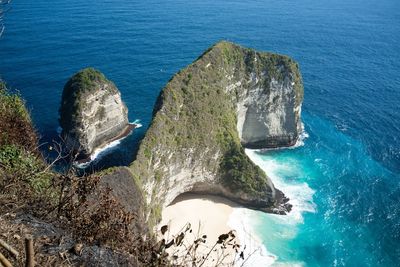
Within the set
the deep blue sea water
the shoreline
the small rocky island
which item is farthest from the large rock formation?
the shoreline

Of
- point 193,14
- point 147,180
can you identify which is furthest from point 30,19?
point 147,180

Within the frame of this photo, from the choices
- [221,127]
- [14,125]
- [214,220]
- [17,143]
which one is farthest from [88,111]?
[17,143]

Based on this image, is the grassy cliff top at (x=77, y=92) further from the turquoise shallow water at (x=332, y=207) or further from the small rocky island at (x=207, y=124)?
the turquoise shallow water at (x=332, y=207)

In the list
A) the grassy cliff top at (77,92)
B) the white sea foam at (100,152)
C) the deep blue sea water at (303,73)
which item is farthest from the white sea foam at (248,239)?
the grassy cliff top at (77,92)

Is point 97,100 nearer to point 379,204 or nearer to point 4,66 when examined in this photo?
point 4,66

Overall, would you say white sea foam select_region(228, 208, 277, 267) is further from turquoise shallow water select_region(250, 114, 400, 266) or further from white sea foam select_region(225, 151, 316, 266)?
turquoise shallow water select_region(250, 114, 400, 266)
